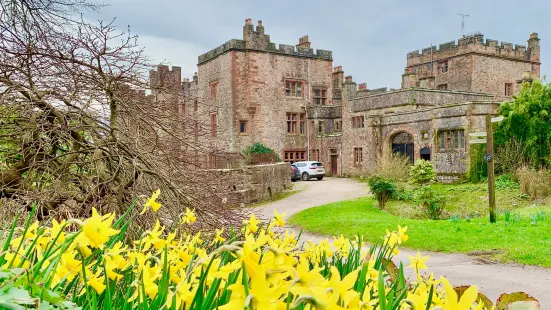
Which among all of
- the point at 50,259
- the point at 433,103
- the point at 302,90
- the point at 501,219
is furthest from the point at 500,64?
the point at 50,259

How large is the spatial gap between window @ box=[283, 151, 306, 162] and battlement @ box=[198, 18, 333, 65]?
729cm

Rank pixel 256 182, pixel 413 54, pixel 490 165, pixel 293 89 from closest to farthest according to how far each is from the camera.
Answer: pixel 490 165, pixel 256 182, pixel 293 89, pixel 413 54

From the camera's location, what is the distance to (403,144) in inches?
1270

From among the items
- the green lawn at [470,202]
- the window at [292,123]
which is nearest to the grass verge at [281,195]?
the green lawn at [470,202]

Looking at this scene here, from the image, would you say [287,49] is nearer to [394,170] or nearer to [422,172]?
[394,170]

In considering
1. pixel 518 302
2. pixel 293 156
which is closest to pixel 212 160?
pixel 518 302

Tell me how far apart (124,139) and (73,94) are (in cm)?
78

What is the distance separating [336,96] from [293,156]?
6.82 meters

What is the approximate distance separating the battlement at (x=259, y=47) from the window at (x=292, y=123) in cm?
451

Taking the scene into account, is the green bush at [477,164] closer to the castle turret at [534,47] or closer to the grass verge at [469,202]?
the grass verge at [469,202]

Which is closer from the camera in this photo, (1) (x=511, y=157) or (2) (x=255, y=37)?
(1) (x=511, y=157)

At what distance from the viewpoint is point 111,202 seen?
17.0ft

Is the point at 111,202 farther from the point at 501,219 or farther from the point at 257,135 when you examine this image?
the point at 257,135

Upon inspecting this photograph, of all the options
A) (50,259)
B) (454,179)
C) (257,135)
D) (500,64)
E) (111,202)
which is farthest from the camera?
(500,64)
